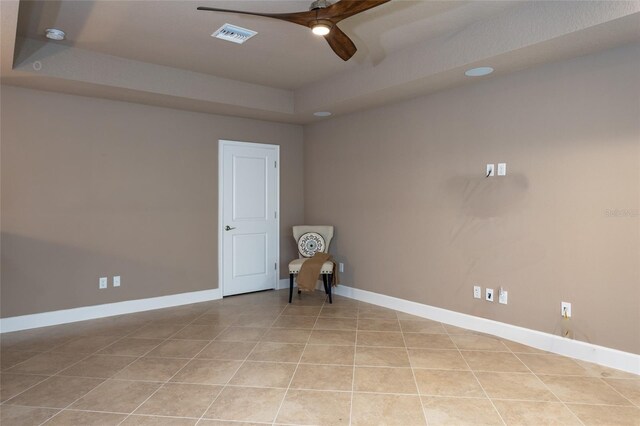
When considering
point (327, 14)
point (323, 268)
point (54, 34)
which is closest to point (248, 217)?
point (323, 268)

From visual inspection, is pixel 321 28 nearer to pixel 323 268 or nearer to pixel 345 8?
pixel 345 8

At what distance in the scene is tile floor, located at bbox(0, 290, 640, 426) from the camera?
7.49 ft

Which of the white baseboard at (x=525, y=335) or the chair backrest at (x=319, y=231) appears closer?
the white baseboard at (x=525, y=335)

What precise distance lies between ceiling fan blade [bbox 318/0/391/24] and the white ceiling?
1.67 feet

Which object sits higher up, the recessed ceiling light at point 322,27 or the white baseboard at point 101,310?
the recessed ceiling light at point 322,27

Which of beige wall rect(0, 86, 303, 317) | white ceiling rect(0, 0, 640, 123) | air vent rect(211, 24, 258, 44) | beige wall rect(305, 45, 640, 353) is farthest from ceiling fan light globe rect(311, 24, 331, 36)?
beige wall rect(0, 86, 303, 317)

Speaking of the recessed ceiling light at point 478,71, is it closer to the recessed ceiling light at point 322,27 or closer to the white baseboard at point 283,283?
the recessed ceiling light at point 322,27

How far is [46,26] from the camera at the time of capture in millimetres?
3141

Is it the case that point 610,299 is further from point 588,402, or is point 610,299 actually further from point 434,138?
point 434,138

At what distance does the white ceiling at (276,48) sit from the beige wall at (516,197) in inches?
10.4

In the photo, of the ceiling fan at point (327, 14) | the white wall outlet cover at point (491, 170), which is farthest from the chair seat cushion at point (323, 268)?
the ceiling fan at point (327, 14)

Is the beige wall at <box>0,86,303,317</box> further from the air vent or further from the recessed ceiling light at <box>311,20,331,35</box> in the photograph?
the recessed ceiling light at <box>311,20,331,35</box>

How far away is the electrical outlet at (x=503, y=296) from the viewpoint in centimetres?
352

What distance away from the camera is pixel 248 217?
5375mm
